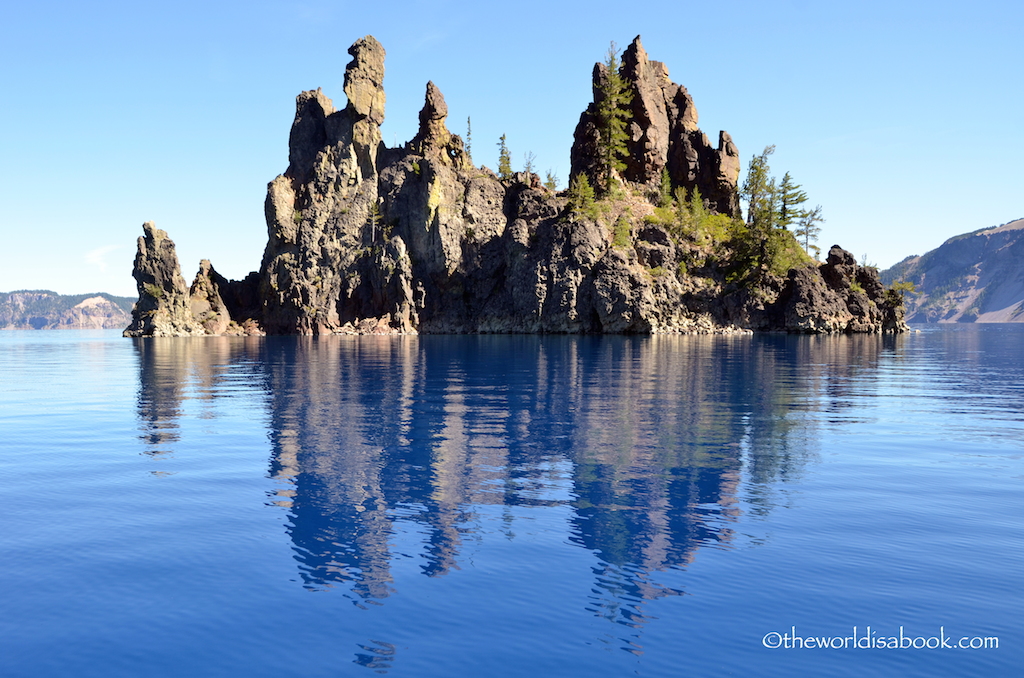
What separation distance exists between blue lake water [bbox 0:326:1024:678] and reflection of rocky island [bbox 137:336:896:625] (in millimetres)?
120

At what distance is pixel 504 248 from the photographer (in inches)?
6255

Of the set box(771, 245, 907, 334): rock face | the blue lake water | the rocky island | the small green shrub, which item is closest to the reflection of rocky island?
the blue lake water

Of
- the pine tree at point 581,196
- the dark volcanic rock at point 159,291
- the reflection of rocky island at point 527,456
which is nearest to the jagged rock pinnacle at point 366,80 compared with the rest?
the dark volcanic rock at point 159,291

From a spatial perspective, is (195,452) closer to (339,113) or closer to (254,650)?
(254,650)

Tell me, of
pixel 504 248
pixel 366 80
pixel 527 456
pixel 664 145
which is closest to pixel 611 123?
pixel 664 145

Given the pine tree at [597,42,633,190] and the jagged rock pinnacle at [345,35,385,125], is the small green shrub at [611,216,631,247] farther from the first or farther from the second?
the jagged rock pinnacle at [345,35,385,125]

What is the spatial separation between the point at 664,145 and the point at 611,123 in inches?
793

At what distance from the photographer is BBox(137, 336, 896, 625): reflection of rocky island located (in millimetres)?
13547

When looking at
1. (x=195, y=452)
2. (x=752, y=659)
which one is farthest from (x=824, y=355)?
(x=752, y=659)

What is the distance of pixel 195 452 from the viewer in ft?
77.2

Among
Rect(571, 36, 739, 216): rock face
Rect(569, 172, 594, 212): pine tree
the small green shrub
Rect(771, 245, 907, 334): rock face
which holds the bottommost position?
Rect(771, 245, 907, 334): rock face

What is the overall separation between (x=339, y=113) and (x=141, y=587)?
6815 inches

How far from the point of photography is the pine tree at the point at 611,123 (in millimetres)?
166250

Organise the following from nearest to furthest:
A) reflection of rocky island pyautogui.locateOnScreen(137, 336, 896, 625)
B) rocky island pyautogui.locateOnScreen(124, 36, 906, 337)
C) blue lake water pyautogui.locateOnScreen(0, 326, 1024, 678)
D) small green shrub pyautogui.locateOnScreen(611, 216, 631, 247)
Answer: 1. blue lake water pyautogui.locateOnScreen(0, 326, 1024, 678)
2. reflection of rocky island pyautogui.locateOnScreen(137, 336, 896, 625)
3. rocky island pyautogui.locateOnScreen(124, 36, 906, 337)
4. small green shrub pyautogui.locateOnScreen(611, 216, 631, 247)
